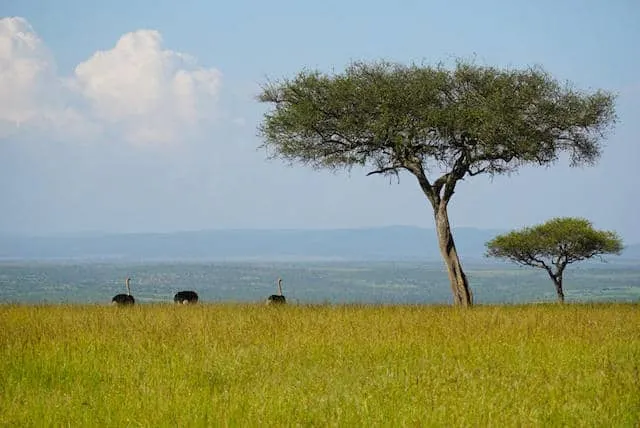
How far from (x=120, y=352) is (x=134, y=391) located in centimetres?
436

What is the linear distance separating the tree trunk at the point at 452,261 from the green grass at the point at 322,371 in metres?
9.30

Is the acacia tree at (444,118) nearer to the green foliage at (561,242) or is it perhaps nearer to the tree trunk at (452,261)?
the tree trunk at (452,261)

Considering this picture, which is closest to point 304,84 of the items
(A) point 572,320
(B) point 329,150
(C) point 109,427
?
(B) point 329,150

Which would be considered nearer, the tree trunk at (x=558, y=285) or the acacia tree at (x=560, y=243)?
the tree trunk at (x=558, y=285)

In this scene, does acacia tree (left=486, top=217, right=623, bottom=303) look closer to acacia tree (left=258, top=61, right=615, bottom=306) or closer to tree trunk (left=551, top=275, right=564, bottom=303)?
tree trunk (left=551, top=275, right=564, bottom=303)

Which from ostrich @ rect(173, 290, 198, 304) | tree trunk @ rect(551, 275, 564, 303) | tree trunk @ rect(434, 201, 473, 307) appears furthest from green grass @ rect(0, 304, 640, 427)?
tree trunk @ rect(551, 275, 564, 303)

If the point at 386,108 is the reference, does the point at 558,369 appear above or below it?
below

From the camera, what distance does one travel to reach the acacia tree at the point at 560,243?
5581 centimetres

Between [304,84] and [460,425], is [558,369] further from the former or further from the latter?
[304,84]

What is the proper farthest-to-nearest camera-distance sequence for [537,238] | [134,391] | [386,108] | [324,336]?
[537,238]
[386,108]
[324,336]
[134,391]

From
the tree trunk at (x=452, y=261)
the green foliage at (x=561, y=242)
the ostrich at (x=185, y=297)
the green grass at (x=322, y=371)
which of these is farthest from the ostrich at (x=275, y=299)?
the green foliage at (x=561, y=242)

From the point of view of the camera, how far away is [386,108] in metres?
32.8

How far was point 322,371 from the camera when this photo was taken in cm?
1521

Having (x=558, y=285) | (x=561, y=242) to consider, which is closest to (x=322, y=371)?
(x=558, y=285)
